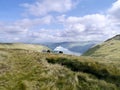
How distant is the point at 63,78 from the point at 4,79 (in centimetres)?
822

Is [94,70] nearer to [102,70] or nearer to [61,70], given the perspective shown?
[102,70]

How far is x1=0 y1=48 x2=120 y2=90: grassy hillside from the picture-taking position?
30.8 m

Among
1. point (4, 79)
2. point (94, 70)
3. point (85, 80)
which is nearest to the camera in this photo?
point (4, 79)

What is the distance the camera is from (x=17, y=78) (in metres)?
31.2

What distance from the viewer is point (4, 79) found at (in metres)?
30.4

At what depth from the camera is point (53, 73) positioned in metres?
34.0

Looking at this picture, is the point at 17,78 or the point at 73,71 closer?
the point at 17,78

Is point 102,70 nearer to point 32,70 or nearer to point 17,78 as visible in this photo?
point 32,70

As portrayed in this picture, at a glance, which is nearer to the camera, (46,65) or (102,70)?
(46,65)

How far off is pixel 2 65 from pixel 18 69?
240cm

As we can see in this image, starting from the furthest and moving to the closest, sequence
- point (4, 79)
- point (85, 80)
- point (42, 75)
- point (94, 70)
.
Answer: point (94, 70), point (85, 80), point (42, 75), point (4, 79)

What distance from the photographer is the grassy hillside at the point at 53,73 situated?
101ft

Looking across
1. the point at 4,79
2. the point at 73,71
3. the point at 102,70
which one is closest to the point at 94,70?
the point at 102,70

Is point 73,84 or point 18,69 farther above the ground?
point 18,69
